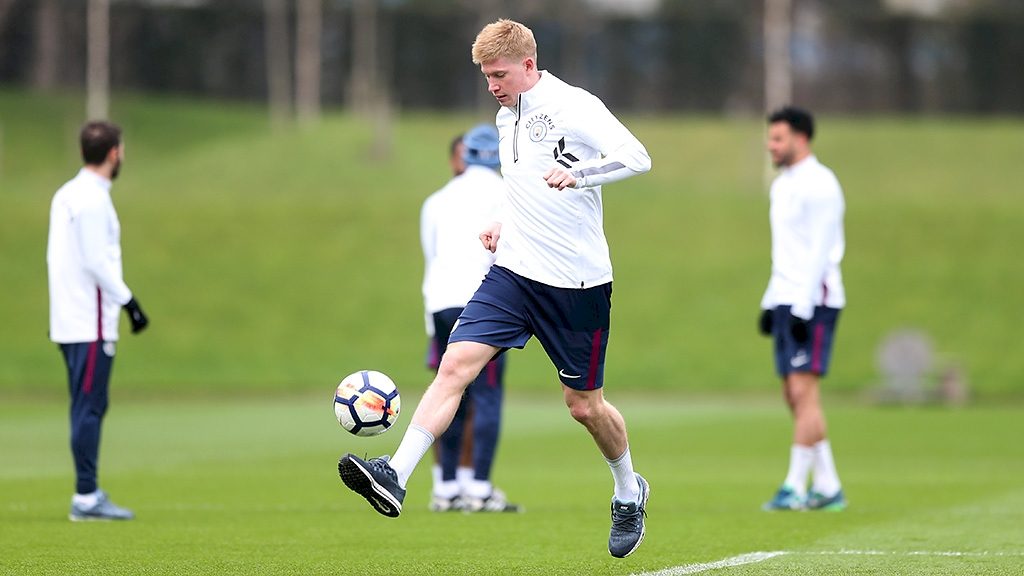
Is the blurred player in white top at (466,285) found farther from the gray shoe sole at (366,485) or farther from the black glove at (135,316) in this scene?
the gray shoe sole at (366,485)

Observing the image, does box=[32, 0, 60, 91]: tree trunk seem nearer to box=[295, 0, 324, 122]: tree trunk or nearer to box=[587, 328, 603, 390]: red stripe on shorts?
box=[295, 0, 324, 122]: tree trunk

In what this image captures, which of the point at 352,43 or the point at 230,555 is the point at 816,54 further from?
the point at 230,555

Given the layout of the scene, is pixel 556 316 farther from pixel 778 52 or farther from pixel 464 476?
pixel 778 52

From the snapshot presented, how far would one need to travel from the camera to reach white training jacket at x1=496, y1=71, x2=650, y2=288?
764cm

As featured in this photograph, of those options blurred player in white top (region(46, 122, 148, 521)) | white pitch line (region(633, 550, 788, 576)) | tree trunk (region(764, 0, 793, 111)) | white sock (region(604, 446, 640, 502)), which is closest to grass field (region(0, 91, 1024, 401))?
tree trunk (region(764, 0, 793, 111))

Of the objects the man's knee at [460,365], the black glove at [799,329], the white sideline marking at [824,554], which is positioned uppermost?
the man's knee at [460,365]

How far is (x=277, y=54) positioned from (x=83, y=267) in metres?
43.1

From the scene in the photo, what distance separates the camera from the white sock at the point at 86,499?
10.1 metres

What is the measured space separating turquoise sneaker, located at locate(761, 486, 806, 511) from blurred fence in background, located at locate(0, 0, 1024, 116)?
4055 centimetres

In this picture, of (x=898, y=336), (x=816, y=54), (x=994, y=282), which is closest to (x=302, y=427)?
(x=898, y=336)

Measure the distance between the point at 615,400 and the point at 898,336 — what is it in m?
4.91

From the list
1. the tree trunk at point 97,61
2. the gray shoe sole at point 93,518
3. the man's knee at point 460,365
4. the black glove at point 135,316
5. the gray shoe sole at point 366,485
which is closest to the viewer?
the gray shoe sole at point 366,485

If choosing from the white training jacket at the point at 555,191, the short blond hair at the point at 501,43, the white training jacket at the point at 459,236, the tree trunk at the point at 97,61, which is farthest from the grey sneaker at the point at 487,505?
the tree trunk at the point at 97,61

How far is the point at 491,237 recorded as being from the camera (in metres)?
7.86
